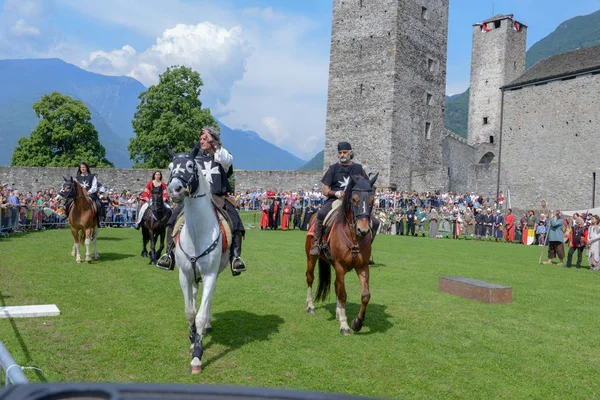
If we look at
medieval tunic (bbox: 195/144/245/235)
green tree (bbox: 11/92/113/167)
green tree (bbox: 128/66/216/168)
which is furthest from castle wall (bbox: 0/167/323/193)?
medieval tunic (bbox: 195/144/245/235)

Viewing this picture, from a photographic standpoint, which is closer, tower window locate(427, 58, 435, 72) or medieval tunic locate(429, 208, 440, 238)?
medieval tunic locate(429, 208, 440, 238)

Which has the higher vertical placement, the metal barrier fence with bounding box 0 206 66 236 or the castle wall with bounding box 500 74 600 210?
the castle wall with bounding box 500 74 600 210

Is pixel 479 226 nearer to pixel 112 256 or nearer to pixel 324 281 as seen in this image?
pixel 112 256

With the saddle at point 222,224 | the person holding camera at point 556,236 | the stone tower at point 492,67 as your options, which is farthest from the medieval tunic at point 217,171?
the stone tower at point 492,67

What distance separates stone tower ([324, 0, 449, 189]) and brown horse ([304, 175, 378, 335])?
4031 centimetres

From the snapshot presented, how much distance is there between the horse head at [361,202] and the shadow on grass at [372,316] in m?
1.69

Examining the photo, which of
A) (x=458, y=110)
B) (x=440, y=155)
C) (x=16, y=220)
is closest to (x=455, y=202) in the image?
(x=440, y=155)

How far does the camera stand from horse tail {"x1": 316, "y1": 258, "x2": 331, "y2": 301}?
31.2ft

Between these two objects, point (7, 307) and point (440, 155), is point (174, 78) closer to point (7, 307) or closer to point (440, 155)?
point (440, 155)

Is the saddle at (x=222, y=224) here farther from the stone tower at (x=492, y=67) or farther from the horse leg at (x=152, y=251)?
the stone tower at (x=492, y=67)

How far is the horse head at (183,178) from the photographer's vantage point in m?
6.01

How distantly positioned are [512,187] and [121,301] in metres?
51.2

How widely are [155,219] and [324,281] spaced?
6.84 meters

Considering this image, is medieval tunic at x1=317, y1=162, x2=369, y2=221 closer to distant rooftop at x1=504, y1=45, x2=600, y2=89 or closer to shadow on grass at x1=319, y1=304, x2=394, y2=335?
shadow on grass at x1=319, y1=304, x2=394, y2=335
